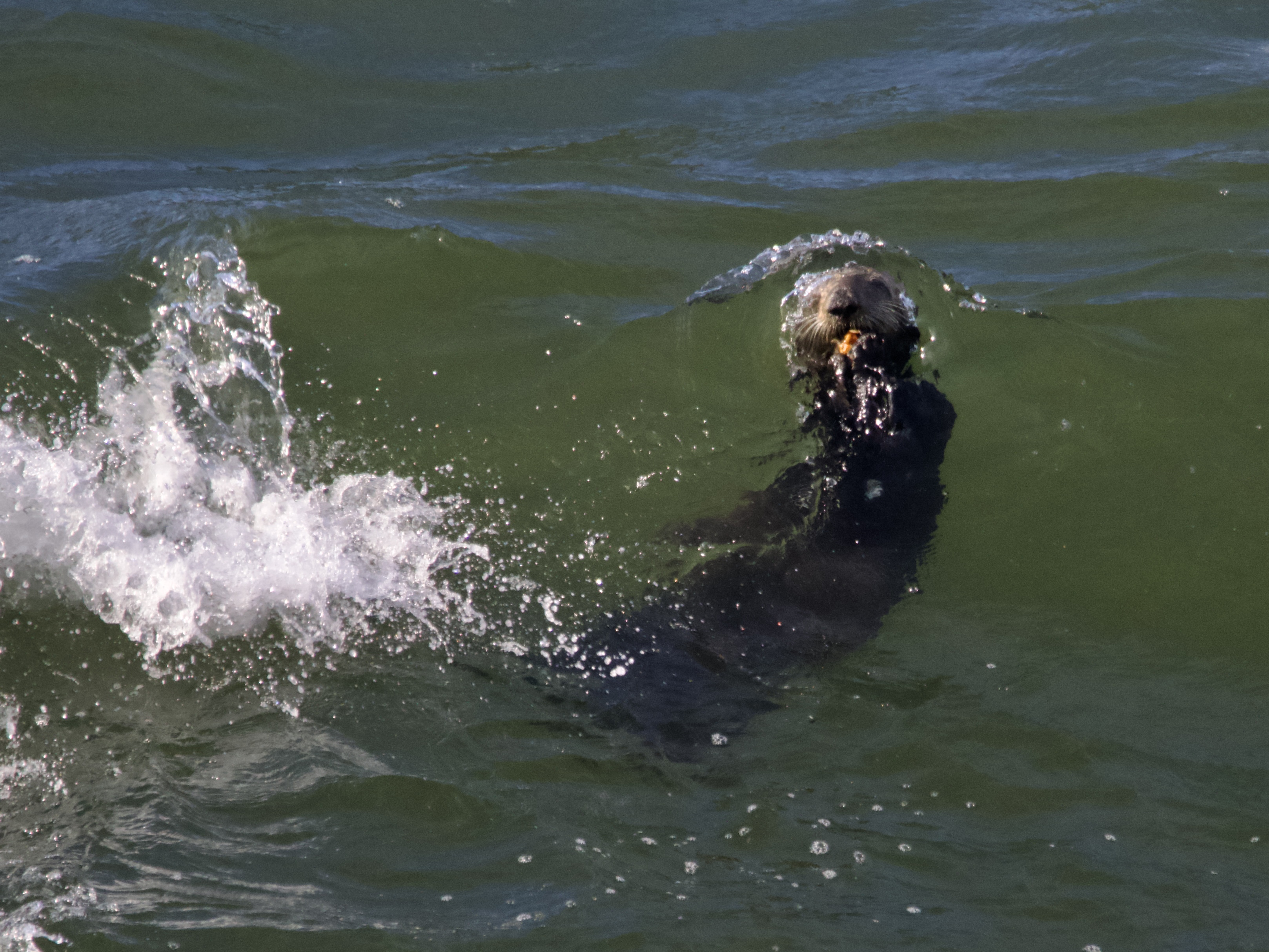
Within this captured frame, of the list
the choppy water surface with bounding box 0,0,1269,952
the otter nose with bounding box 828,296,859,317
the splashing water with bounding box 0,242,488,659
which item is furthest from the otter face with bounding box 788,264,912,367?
the splashing water with bounding box 0,242,488,659

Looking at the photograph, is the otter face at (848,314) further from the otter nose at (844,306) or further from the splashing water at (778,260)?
the splashing water at (778,260)

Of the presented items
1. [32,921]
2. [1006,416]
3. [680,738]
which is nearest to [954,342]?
[1006,416]

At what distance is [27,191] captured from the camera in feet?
26.8

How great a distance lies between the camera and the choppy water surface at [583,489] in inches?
147

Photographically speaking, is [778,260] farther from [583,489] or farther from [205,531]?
[205,531]

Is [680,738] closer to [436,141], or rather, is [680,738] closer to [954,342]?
[954,342]

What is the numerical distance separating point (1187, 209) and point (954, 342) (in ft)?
7.84

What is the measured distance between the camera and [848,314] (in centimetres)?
531

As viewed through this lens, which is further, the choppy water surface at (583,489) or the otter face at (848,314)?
the otter face at (848,314)

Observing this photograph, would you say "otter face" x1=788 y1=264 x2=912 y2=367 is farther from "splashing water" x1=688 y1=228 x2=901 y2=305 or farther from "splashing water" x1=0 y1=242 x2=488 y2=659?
"splashing water" x1=0 y1=242 x2=488 y2=659

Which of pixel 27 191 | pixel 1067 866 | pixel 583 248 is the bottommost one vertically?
pixel 1067 866

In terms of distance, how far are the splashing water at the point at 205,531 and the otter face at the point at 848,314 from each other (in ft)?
5.55

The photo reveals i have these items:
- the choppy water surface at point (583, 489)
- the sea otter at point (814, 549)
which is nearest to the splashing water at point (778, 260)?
the choppy water surface at point (583, 489)

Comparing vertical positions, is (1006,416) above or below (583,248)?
below
